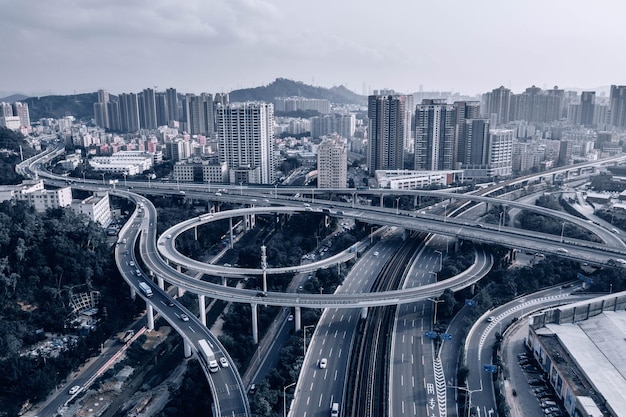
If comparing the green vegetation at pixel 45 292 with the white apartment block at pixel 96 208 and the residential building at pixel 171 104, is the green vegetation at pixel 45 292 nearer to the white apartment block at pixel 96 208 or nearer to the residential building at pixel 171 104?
the white apartment block at pixel 96 208

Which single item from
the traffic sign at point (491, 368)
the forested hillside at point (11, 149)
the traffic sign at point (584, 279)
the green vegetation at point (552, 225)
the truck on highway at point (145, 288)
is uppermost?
the forested hillside at point (11, 149)

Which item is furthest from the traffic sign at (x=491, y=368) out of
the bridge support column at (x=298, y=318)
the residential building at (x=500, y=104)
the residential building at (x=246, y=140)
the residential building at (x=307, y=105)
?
the residential building at (x=307, y=105)

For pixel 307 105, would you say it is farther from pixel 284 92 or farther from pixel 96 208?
pixel 96 208

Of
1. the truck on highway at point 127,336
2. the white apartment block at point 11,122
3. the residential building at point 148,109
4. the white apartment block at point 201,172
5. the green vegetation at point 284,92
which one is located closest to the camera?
the truck on highway at point 127,336

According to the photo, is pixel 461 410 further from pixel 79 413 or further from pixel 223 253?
pixel 223 253

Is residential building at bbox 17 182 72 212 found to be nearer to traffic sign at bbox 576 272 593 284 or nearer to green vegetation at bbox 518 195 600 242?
traffic sign at bbox 576 272 593 284

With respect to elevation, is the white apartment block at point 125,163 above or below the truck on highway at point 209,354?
above
